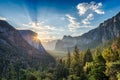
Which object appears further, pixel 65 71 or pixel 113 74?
pixel 65 71

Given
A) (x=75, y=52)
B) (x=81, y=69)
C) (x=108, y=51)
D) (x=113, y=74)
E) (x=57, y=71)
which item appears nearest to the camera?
(x=113, y=74)

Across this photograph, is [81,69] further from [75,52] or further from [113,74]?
[113,74]

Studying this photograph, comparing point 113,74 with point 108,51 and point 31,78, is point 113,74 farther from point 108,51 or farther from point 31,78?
point 31,78

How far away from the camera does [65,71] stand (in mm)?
96812

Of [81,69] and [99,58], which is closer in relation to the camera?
[99,58]

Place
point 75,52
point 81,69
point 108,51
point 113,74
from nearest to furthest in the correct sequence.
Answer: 1. point 113,74
2. point 108,51
3. point 81,69
4. point 75,52

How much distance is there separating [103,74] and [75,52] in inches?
1738

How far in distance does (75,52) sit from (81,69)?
19.0 metres

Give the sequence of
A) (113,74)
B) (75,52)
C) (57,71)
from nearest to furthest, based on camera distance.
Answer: (113,74) → (57,71) → (75,52)

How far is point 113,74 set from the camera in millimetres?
55062

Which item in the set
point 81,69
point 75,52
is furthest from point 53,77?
point 75,52

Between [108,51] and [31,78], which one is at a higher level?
[108,51]

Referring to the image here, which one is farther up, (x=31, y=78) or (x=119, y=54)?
(x=119, y=54)

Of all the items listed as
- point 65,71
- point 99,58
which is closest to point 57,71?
point 65,71
